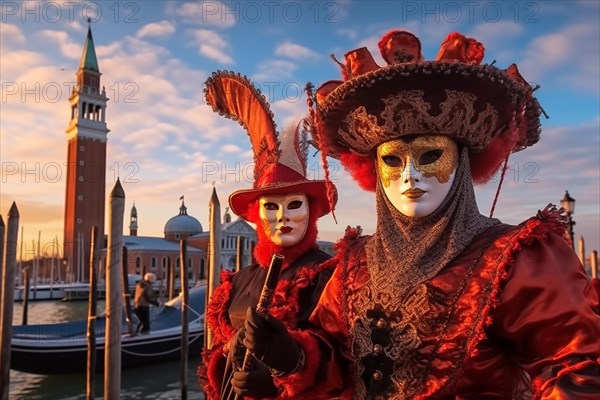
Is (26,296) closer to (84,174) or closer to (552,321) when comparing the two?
(552,321)

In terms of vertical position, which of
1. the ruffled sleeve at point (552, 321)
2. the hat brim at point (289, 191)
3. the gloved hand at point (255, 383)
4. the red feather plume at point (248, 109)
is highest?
the red feather plume at point (248, 109)

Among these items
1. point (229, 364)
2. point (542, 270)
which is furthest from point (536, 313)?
point (229, 364)

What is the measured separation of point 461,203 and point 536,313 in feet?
1.38

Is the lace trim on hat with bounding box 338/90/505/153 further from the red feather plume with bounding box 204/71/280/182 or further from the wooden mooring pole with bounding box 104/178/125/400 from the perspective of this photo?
the wooden mooring pole with bounding box 104/178/125/400

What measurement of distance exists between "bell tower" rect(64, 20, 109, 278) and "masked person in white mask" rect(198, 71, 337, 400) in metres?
41.6

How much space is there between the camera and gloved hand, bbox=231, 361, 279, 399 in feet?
5.67

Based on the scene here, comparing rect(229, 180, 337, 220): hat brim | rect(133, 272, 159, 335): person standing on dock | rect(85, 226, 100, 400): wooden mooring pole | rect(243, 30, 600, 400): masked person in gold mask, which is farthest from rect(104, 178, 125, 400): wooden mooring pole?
rect(243, 30, 600, 400): masked person in gold mask

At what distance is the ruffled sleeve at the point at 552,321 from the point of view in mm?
1215

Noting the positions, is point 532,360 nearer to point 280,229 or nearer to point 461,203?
point 461,203

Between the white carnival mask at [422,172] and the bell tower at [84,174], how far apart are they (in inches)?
1709

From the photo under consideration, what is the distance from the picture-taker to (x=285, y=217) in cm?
288

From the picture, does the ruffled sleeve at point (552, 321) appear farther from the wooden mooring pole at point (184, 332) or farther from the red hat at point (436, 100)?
the wooden mooring pole at point (184, 332)

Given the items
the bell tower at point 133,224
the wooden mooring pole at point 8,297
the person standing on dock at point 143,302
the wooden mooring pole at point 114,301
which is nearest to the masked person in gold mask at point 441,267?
the wooden mooring pole at point 114,301

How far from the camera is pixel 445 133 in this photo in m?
1.63
